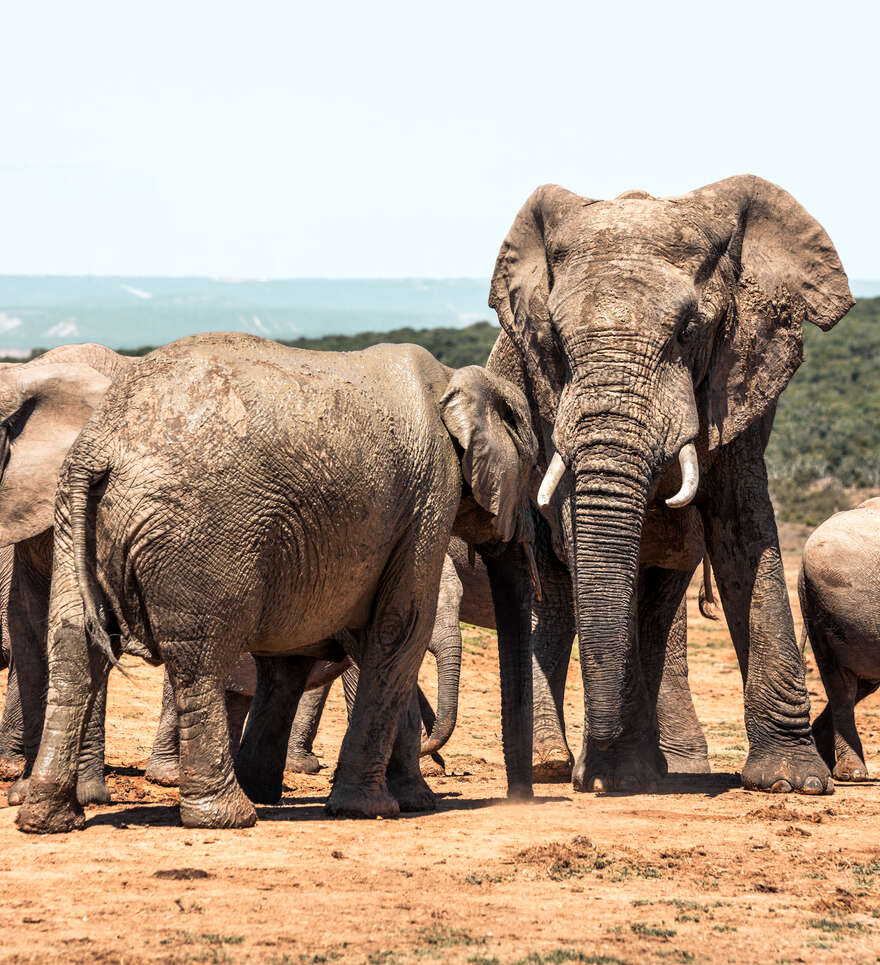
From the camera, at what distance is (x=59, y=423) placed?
7.45m

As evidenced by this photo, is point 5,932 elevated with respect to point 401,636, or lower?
lower

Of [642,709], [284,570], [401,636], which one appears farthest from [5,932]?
[642,709]

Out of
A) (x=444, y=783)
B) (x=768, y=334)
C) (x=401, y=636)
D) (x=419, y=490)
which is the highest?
(x=768, y=334)

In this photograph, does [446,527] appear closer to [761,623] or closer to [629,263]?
[629,263]

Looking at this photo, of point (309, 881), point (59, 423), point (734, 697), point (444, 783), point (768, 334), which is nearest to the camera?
point (309, 881)

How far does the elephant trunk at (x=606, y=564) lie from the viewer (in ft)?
24.5

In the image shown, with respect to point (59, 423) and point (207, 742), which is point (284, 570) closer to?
point (207, 742)

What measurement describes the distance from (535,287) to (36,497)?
9.68ft

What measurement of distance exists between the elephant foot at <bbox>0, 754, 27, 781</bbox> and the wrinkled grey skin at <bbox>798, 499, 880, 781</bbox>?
4.46 m

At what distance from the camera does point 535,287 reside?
28.3ft

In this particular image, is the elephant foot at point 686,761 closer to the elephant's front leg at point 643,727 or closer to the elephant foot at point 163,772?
the elephant's front leg at point 643,727

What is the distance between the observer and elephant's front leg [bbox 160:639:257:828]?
6.19m

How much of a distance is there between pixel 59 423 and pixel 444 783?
327 centimetres

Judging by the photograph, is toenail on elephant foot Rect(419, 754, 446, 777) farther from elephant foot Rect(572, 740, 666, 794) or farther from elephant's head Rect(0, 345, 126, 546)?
elephant's head Rect(0, 345, 126, 546)
